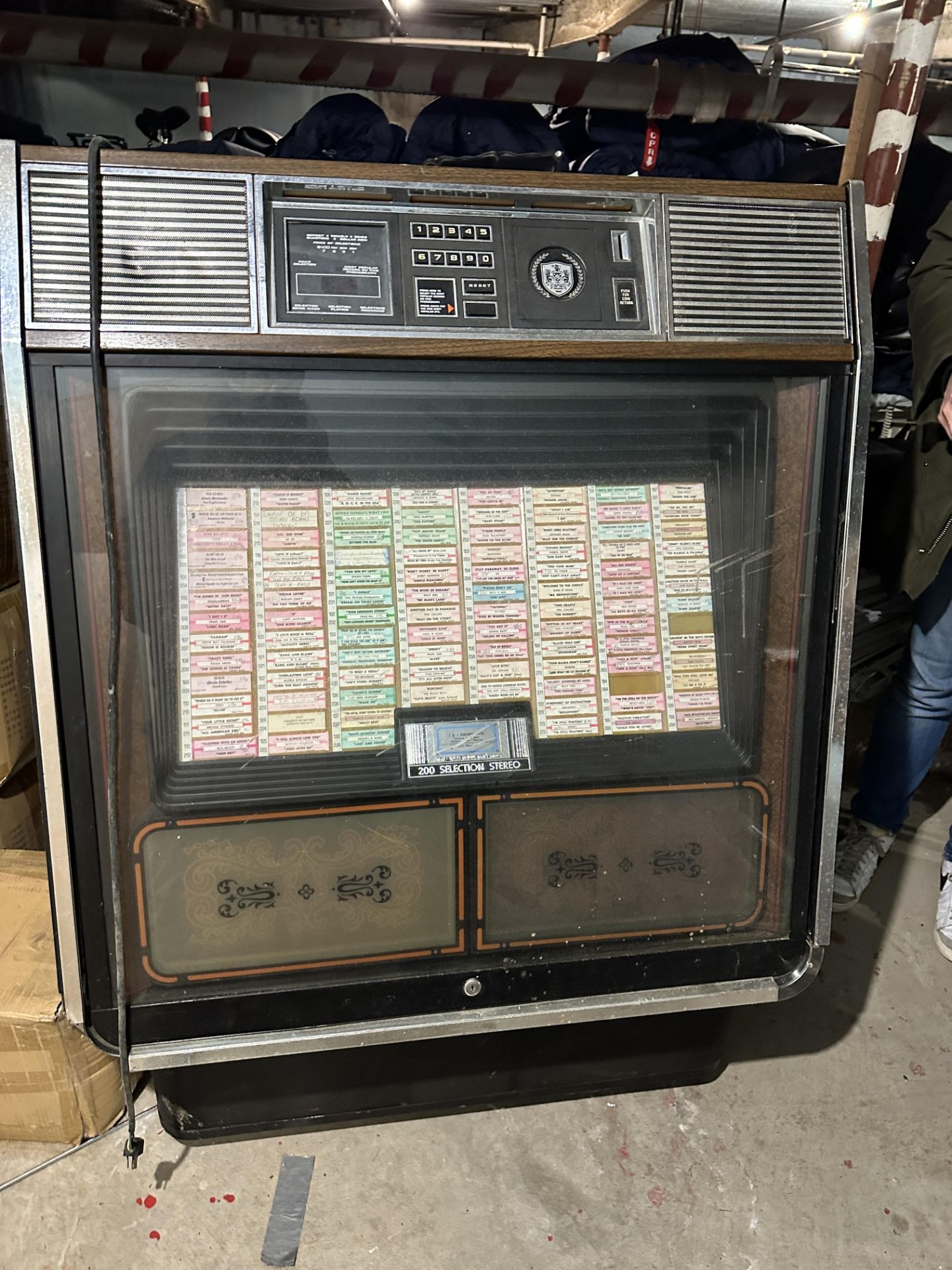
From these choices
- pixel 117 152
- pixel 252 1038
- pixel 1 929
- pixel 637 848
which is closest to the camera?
pixel 117 152

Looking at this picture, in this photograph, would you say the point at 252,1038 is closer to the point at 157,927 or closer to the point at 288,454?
the point at 157,927

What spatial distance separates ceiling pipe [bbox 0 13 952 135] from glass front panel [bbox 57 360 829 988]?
773 mm

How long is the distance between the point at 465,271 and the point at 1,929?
129cm

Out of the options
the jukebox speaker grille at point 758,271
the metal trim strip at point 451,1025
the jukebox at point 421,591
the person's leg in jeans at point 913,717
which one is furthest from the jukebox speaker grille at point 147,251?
the person's leg in jeans at point 913,717

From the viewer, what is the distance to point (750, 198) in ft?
3.78

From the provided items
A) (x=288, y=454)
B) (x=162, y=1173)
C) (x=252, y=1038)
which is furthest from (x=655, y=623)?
(x=162, y=1173)

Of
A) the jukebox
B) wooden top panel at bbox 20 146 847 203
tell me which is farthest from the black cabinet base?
wooden top panel at bbox 20 146 847 203

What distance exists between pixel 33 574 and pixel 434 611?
1.70ft

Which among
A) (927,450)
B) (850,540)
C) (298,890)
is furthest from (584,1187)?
(927,450)

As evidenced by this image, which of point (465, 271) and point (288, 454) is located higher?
point (465, 271)

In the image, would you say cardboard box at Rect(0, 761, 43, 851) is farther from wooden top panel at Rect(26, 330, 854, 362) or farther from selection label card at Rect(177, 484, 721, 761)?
wooden top panel at Rect(26, 330, 854, 362)

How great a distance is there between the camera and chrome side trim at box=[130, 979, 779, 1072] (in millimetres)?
1198

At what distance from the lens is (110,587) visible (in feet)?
3.53

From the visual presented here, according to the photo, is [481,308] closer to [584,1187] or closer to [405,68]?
[405,68]
